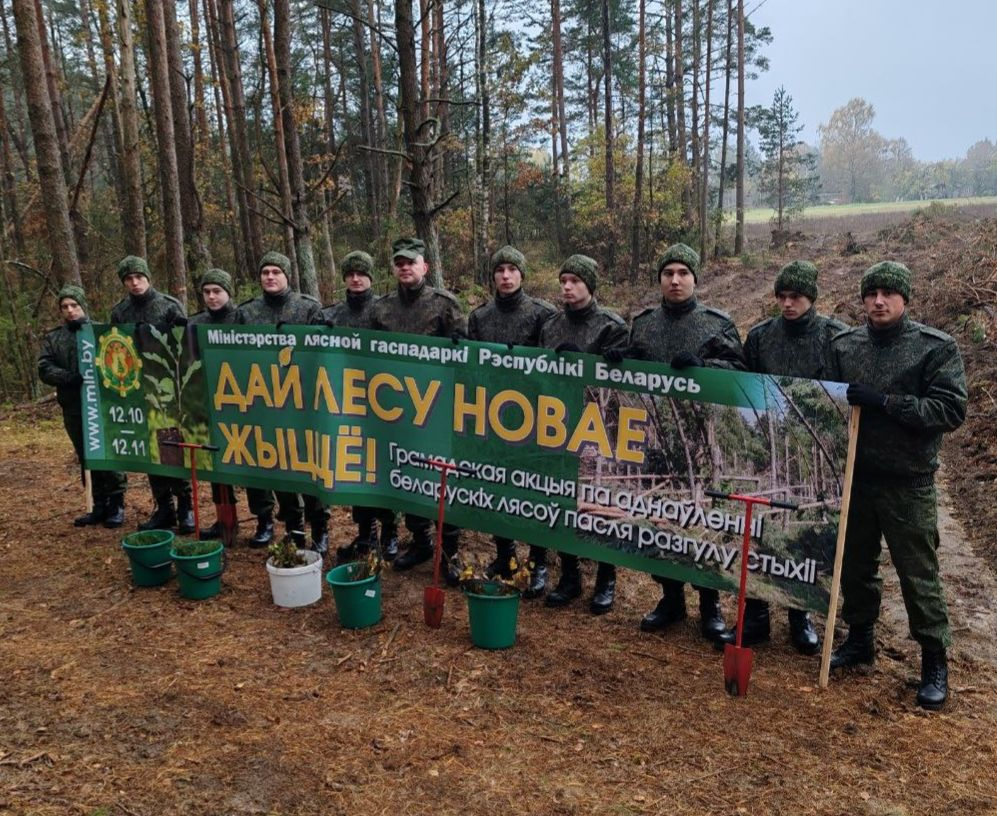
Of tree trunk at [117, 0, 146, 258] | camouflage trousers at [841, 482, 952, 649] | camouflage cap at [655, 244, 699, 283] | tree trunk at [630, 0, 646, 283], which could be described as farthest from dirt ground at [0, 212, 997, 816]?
tree trunk at [630, 0, 646, 283]

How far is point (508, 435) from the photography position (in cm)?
475

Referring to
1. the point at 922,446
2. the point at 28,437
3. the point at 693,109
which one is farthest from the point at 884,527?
the point at 693,109

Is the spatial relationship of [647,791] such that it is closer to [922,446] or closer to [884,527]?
[884,527]

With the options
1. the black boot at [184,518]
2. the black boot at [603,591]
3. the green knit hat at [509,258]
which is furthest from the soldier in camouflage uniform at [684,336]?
the black boot at [184,518]

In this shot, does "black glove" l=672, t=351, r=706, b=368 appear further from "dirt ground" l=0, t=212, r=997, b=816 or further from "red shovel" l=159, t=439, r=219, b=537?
"red shovel" l=159, t=439, r=219, b=537

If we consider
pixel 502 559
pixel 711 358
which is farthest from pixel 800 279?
pixel 502 559

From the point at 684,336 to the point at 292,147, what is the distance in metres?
7.20

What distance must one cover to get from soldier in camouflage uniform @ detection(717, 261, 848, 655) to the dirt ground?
16cm

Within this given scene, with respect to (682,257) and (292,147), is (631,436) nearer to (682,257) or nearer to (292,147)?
(682,257)

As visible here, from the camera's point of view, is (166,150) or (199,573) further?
(166,150)

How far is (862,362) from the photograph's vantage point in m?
3.87

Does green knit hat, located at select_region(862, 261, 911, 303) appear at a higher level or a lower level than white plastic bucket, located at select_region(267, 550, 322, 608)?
higher

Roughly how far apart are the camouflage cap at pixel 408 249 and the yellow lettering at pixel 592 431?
174 centimetres

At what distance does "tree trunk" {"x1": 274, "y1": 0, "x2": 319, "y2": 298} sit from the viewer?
30.0 ft
